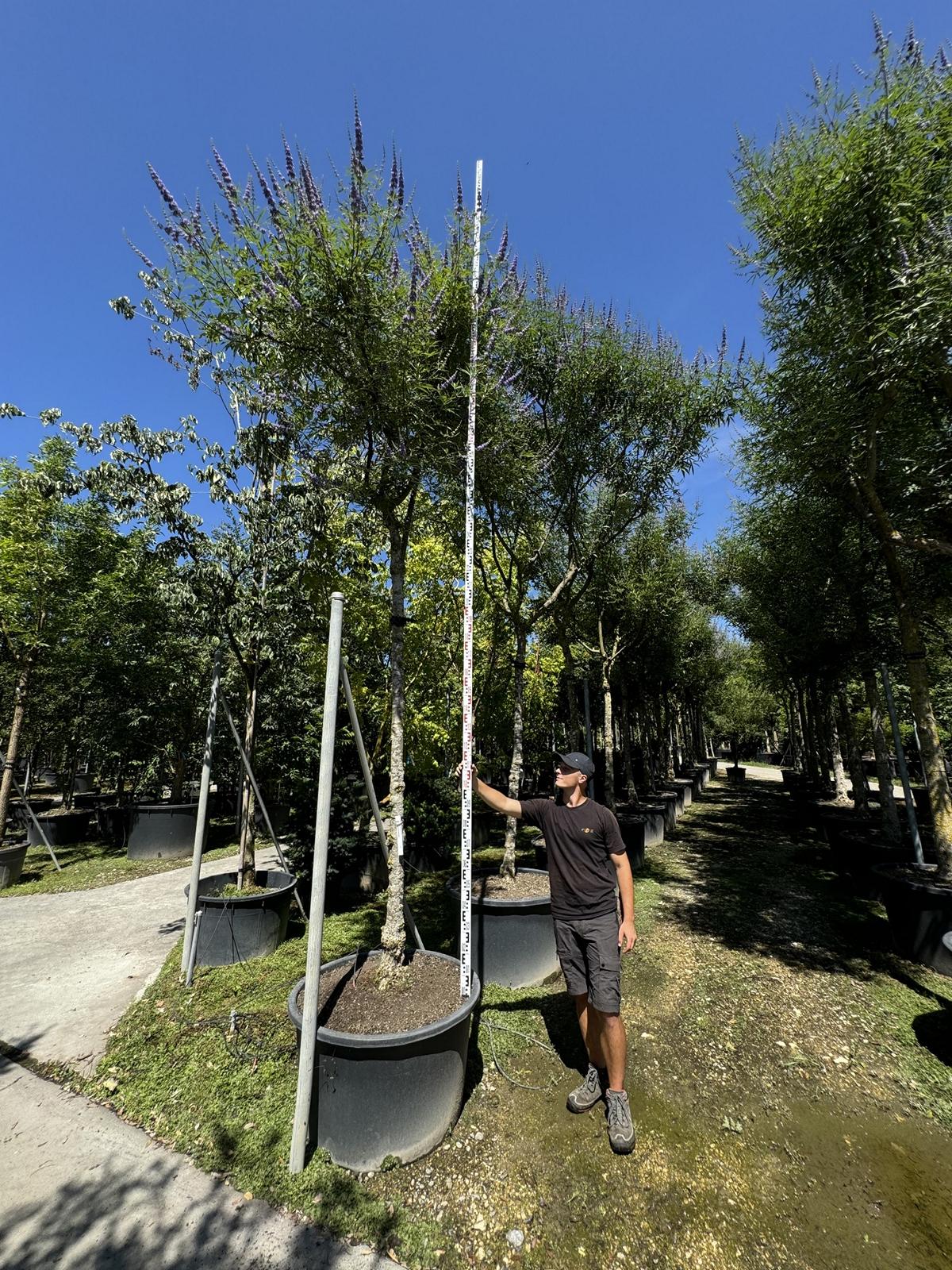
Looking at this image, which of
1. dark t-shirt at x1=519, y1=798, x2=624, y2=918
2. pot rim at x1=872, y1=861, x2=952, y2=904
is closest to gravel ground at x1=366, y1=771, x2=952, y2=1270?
pot rim at x1=872, y1=861, x2=952, y2=904

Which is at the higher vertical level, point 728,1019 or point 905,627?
point 905,627

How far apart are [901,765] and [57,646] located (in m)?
15.1

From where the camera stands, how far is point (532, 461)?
19.7 feet

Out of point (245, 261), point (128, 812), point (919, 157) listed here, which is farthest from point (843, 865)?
point (128, 812)

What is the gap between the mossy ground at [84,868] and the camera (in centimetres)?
944

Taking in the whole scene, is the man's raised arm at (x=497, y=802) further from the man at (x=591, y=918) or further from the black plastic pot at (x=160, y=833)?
the black plastic pot at (x=160, y=833)

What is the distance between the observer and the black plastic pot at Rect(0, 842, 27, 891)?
364 inches

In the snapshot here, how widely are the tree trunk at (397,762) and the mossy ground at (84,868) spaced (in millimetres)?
8716

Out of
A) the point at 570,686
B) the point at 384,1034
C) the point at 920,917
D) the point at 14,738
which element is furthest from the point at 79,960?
the point at 920,917

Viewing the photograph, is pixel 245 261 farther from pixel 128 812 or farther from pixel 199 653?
pixel 128 812

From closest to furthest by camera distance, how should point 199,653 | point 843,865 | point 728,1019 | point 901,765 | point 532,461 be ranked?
point 728,1019 → point 532,461 → point 901,765 → point 843,865 → point 199,653

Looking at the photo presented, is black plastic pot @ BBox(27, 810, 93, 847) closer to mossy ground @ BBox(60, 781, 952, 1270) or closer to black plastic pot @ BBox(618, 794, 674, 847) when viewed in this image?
mossy ground @ BBox(60, 781, 952, 1270)

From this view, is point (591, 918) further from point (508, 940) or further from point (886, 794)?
point (886, 794)

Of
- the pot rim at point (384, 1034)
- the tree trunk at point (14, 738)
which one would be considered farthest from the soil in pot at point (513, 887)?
the tree trunk at point (14, 738)
